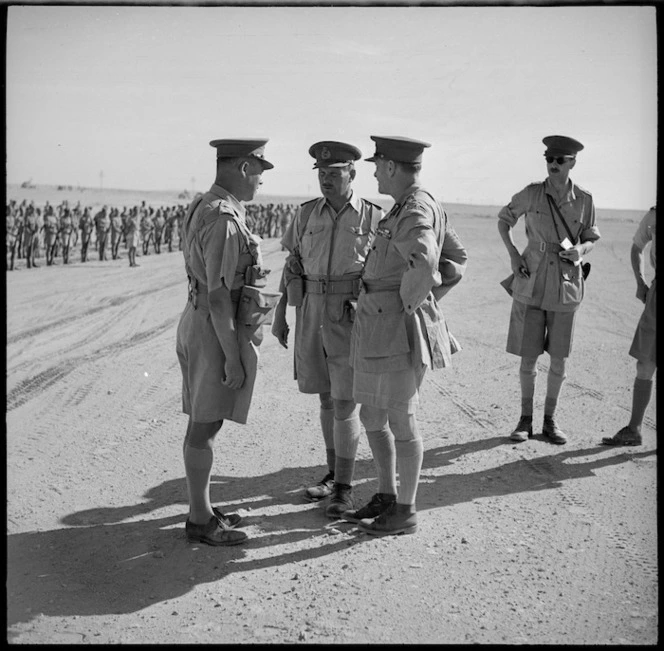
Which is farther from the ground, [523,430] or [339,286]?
[339,286]

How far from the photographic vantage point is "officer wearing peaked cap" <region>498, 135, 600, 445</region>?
632 cm

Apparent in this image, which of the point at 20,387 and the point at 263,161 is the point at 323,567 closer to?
the point at 263,161

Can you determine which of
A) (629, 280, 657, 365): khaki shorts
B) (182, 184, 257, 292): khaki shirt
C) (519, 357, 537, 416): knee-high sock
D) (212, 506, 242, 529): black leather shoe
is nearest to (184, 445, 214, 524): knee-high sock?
(212, 506, 242, 529): black leather shoe

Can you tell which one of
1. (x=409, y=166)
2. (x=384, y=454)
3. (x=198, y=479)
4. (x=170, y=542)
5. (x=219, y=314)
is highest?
(x=409, y=166)

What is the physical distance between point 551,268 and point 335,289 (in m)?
2.24

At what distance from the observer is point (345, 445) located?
16.6 ft

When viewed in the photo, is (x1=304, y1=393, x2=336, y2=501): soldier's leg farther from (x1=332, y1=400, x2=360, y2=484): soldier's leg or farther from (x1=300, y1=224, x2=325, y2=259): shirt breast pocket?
(x1=300, y1=224, x2=325, y2=259): shirt breast pocket

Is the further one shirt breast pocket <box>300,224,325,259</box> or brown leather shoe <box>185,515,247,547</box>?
shirt breast pocket <box>300,224,325,259</box>

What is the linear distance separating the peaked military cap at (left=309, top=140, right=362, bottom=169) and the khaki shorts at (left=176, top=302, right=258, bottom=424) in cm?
140

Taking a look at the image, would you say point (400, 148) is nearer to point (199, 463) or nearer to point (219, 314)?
point (219, 314)

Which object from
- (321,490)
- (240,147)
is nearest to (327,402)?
(321,490)

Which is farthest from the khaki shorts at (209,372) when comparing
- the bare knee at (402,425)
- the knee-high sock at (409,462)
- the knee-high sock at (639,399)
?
the knee-high sock at (639,399)

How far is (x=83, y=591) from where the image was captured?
3967mm

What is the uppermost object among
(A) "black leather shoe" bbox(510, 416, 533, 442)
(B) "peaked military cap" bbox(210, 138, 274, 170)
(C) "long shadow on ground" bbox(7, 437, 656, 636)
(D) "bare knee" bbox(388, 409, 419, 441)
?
(B) "peaked military cap" bbox(210, 138, 274, 170)
